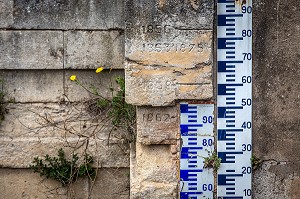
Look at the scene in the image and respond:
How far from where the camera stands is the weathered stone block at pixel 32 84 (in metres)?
5.82

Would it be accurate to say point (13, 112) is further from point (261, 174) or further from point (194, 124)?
point (261, 174)

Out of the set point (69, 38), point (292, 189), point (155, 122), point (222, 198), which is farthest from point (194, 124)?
point (69, 38)

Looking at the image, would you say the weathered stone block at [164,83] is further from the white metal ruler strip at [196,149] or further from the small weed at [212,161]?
the small weed at [212,161]

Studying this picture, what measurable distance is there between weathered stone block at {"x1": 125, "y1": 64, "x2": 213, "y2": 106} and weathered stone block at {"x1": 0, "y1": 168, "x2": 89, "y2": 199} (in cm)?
136

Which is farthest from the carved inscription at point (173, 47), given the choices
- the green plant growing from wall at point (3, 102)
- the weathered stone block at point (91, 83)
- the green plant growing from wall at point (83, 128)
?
the green plant growing from wall at point (3, 102)

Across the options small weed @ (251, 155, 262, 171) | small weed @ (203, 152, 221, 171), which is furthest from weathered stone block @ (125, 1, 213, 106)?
small weed @ (251, 155, 262, 171)

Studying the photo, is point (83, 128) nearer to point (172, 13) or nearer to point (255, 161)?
point (172, 13)

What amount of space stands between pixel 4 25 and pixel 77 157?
1469 mm

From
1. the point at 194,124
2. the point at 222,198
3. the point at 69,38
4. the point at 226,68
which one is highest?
the point at 69,38

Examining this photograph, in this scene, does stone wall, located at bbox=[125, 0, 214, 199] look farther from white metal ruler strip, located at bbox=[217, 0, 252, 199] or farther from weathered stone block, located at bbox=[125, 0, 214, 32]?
white metal ruler strip, located at bbox=[217, 0, 252, 199]

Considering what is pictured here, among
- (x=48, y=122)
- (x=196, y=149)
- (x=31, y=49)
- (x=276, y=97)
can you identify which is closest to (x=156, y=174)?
(x=196, y=149)

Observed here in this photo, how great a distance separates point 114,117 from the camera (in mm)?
5781

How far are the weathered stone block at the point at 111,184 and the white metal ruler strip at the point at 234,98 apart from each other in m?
1.10

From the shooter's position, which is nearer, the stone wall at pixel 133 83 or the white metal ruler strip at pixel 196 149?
the stone wall at pixel 133 83
